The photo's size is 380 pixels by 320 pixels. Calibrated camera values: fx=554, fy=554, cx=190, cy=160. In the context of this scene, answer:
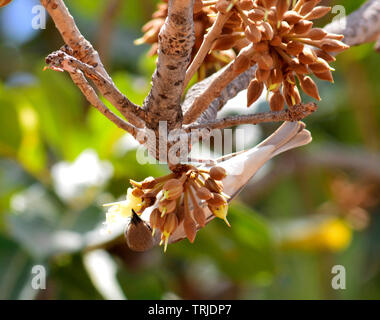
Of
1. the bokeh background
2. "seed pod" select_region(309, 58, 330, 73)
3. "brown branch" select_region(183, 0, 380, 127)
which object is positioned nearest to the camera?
"seed pod" select_region(309, 58, 330, 73)

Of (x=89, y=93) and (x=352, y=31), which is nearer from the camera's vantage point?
(x=89, y=93)

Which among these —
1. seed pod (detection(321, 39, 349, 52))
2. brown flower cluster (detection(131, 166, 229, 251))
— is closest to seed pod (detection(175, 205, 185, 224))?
brown flower cluster (detection(131, 166, 229, 251))

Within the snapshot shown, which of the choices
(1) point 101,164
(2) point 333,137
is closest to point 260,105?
(1) point 101,164

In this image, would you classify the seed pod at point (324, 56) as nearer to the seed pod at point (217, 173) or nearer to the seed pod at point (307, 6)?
the seed pod at point (307, 6)

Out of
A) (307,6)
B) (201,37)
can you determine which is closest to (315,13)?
(307,6)

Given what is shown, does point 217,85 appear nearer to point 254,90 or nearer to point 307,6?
point 254,90

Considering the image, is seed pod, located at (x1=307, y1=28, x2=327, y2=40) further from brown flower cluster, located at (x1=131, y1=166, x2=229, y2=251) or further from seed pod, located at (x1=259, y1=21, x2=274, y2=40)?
brown flower cluster, located at (x1=131, y1=166, x2=229, y2=251)

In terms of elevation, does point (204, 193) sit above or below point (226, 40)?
below
